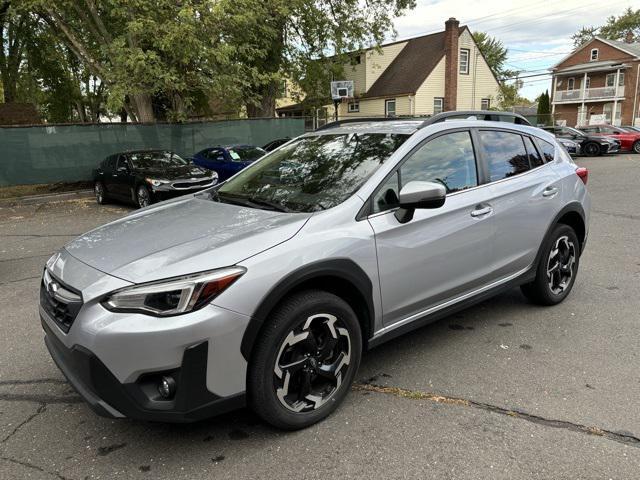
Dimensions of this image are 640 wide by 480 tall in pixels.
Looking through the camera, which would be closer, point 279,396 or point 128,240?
point 279,396

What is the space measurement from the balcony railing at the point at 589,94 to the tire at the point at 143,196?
1830 inches

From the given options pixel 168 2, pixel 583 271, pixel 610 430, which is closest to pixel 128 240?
pixel 610 430

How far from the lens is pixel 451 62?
32.2m

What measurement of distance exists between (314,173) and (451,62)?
31.9 m

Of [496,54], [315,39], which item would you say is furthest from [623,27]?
[315,39]

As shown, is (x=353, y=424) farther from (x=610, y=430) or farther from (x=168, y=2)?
(x=168, y=2)

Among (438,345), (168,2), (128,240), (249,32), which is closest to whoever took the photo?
(128,240)

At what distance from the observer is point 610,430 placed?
277cm

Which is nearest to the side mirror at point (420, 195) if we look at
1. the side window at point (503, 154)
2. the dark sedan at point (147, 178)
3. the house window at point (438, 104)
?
the side window at point (503, 154)

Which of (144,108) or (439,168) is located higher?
(144,108)

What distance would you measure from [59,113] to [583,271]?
115ft

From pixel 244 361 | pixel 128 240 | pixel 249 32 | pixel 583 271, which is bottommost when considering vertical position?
pixel 583 271

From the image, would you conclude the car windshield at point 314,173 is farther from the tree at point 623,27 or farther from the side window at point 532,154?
the tree at point 623,27

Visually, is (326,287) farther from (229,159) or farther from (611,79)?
(611,79)
